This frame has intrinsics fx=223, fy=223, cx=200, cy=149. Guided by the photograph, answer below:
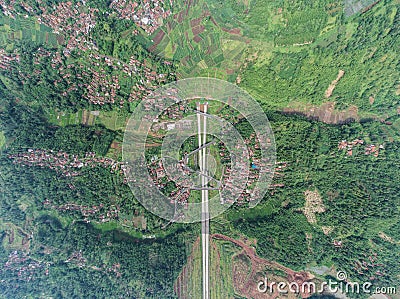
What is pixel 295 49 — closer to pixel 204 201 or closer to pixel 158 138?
pixel 158 138

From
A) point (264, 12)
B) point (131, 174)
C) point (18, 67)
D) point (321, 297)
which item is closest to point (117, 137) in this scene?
point (131, 174)

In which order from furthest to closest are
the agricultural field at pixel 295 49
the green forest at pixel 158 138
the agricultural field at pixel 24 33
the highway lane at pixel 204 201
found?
1. the highway lane at pixel 204 201
2. the agricultural field at pixel 24 33
3. the green forest at pixel 158 138
4. the agricultural field at pixel 295 49

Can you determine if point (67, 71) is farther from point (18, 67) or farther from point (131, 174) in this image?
point (131, 174)

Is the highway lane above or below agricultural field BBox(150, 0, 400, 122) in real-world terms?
below

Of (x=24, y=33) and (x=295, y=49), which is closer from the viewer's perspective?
(x=295, y=49)

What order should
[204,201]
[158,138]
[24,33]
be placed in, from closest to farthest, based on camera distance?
1. [24,33]
2. [158,138]
3. [204,201]

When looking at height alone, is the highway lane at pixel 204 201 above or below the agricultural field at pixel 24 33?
below

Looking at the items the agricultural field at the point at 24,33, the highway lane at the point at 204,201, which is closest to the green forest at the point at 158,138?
the agricultural field at the point at 24,33

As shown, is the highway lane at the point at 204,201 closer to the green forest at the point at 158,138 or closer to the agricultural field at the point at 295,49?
the green forest at the point at 158,138

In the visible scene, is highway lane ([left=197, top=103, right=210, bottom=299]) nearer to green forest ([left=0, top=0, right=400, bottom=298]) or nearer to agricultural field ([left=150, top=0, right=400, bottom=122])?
green forest ([left=0, top=0, right=400, bottom=298])

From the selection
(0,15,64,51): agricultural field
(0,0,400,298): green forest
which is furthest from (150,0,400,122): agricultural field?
(0,15,64,51): agricultural field

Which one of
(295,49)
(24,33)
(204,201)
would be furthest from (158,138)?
(24,33)
